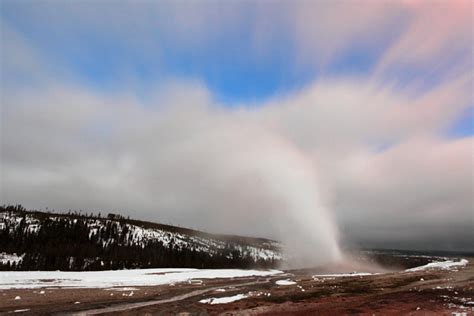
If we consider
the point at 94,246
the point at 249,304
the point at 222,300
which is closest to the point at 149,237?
the point at 94,246

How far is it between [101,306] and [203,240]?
554 feet

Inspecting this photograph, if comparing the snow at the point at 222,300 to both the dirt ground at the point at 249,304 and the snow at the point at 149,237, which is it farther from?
the snow at the point at 149,237

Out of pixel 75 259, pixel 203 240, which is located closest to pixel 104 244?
pixel 75 259

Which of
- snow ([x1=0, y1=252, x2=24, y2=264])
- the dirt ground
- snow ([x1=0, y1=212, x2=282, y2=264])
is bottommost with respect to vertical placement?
the dirt ground

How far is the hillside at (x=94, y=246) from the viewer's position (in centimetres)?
11025

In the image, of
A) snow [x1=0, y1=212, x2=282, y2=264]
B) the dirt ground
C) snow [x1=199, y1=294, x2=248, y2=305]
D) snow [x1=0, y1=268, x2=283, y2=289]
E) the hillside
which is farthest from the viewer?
snow [x1=0, y1=212, x2=282, y2=264]

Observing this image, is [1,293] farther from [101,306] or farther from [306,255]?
[306,255]

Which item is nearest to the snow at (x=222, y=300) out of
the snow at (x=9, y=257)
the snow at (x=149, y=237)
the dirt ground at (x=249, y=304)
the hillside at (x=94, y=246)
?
the dirt ground at (x=249, y=304)

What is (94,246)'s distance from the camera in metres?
136

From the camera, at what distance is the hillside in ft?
362

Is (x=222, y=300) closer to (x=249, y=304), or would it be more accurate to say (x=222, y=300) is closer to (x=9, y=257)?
(x=249, y=304)

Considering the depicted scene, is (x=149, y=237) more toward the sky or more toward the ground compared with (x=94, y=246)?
more toward the sky

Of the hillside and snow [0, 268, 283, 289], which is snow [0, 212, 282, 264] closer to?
the hillside

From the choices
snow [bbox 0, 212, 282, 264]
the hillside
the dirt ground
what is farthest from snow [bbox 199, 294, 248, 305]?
snow [bbox 0, 212, 282, 264]
